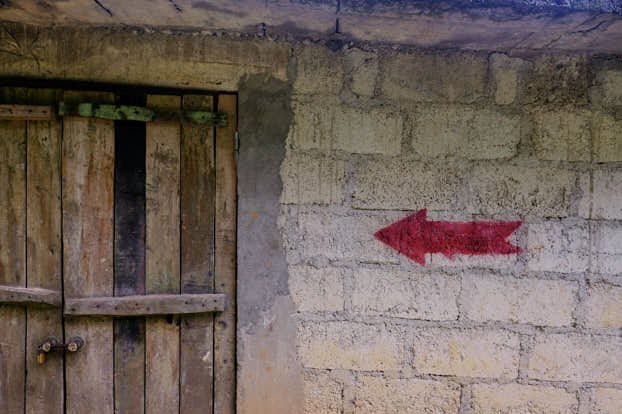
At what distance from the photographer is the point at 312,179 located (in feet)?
5.95

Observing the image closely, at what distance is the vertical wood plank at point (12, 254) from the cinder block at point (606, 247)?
2.44 metres

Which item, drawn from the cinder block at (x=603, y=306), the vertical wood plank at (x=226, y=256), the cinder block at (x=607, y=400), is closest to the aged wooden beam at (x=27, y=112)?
the vertical wood plank at (x=226, y=256)

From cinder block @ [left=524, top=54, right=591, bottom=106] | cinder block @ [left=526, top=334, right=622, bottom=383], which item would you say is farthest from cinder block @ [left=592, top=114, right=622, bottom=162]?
cinder block @ [left=526, top=334, right=622, bottom=383]

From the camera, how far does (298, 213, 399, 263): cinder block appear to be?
1.82 metres

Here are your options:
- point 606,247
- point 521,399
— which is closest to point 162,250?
point 521,399

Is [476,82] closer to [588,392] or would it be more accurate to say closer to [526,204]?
[526,204]

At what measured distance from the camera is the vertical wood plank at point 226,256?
1.80 m

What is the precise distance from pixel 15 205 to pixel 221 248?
0.87m

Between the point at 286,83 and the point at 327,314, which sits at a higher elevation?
the point at 286,83

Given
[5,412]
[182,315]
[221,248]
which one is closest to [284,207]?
[221,248]

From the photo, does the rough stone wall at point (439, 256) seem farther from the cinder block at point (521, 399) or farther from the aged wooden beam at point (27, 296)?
the aged wooden beam at point (27, 296)

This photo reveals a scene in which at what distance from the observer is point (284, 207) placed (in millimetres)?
1808

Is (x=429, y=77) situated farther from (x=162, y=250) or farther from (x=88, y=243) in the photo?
(x=88, y=243)

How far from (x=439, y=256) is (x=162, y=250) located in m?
1.19
